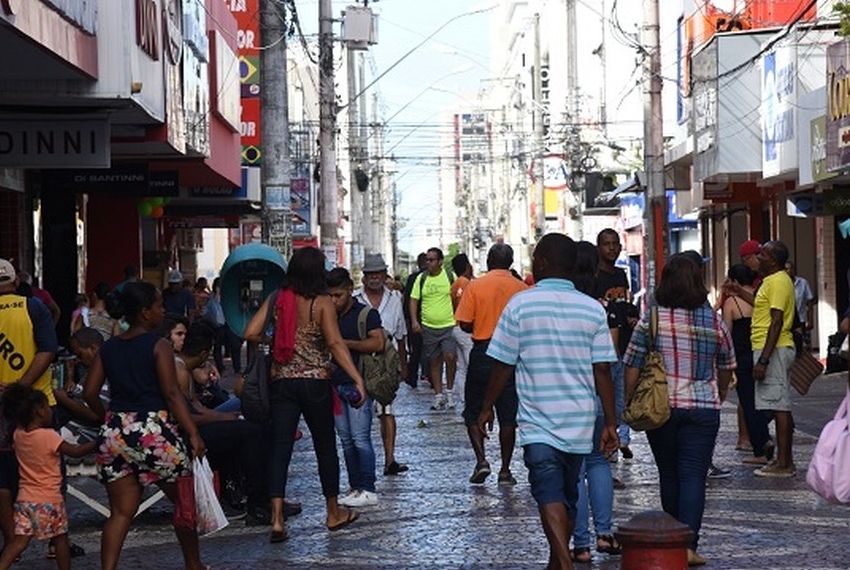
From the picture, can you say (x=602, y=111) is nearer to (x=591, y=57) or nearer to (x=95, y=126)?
(x=591, y=57)

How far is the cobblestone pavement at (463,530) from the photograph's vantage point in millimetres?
10867

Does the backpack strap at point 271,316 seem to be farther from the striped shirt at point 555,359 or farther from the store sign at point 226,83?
the store sign at point 226,83

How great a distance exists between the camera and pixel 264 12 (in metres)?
23.8

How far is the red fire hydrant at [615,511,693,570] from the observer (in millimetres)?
7625

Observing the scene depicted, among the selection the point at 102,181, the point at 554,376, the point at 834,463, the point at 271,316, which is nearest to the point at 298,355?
the point at 271,316

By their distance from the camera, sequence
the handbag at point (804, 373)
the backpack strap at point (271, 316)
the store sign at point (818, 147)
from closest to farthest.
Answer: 1. the backpack strap at point (271, 316)
2. the handbag at point (804, 373)
3. the store sign at point (818, 147)

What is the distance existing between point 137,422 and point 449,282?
1322 centimetres

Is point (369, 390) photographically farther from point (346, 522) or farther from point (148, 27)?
point (148, 27)

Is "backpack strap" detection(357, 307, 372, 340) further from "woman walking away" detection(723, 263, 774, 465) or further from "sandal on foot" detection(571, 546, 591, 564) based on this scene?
"woman walking away" detection(723, 263, 774, 465)

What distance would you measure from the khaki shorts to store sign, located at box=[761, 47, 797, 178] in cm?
1417

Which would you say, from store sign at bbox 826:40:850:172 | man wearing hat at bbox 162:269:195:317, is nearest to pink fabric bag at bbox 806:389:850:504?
store sign at bbox 826:40:850:172

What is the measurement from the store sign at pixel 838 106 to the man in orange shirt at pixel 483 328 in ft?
35.3

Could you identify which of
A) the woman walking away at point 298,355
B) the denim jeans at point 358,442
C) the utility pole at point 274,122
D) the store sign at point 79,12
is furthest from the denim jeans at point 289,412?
the utility pole at point 274,122

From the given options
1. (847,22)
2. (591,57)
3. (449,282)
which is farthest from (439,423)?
(591,57)
